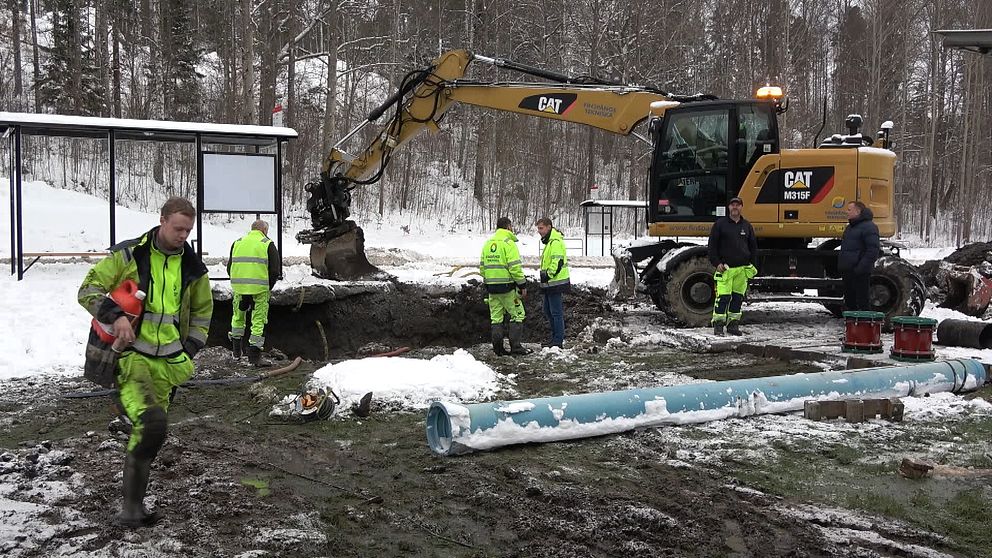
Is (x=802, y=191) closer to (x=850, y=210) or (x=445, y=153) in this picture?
(x=850, y=210)

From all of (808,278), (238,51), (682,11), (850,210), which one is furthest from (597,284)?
(682,11)

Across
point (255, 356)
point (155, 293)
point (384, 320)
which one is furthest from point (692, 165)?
point (155, 293)

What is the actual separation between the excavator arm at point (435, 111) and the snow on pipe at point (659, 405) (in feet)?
20.4

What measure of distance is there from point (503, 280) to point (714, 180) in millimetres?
4004

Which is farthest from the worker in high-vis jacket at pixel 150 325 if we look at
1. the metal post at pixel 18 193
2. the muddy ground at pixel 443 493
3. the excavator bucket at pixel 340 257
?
the metal post at pixel 18 193

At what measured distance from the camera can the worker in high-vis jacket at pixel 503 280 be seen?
1001cm

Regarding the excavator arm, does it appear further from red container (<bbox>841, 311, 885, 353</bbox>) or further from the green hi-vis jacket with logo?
the green hi-vis jacket with logo

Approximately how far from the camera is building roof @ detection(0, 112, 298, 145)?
1251 cm

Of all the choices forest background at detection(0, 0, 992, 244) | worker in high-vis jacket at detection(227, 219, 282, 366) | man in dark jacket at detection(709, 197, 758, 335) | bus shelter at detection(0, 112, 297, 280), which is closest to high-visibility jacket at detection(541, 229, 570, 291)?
man in dark jacket at detection(709, 197, 758, 335)

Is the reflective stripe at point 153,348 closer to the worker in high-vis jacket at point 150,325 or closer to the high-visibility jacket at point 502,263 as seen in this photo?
the worker in high-vis jacket at point 150,325

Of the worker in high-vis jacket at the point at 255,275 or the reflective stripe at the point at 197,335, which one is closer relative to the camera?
the reflective stripe at the point at 197,335

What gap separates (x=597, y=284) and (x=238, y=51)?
19093mm

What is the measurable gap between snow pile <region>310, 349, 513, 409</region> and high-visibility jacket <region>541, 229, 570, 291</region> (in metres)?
2.33

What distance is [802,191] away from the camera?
11867mm
